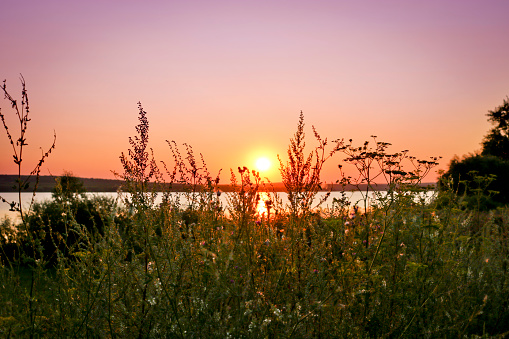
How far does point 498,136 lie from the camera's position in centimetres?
3741

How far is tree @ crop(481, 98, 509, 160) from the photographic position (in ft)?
120

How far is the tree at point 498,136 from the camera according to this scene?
36438mm

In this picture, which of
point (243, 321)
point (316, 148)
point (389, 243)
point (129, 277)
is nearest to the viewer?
point (243, 321)

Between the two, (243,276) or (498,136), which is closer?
(243,276)

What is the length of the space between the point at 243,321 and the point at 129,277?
107 centimetres

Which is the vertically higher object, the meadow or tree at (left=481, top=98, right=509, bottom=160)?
tree at (left=481, top=98, right=509, bottom=160)

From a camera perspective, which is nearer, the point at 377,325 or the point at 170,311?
the point at 170,311

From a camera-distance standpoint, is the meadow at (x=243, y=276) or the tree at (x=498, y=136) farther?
the tree at (x=498, y=136)

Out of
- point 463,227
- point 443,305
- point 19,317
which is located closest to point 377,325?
point 443,305

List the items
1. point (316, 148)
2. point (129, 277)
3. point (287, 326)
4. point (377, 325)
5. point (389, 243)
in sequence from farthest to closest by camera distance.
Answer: point (316, 148), point (389, 243), point (377, 325), point (129, 277), point (287, 326)

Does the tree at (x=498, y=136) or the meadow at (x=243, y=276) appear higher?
the tree at (x=498, y=136)

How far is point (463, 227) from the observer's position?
5.88m

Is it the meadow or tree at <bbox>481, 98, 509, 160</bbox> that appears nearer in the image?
the meadow

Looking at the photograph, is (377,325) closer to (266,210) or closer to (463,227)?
(266,210)
